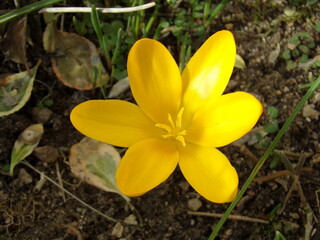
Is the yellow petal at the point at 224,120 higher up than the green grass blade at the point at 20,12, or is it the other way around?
the green grass blade at the point at 20,12

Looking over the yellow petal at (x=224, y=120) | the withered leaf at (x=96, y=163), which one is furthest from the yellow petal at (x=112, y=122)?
the withered leaf at (x=96, y=163)

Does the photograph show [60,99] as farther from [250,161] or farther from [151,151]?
[250,161]

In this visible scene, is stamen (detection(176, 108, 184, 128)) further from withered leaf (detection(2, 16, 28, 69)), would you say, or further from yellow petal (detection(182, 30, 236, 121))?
withered leaf (detection(2, 16, 28, 69))

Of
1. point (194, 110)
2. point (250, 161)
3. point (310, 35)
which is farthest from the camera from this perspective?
point (310, 35)

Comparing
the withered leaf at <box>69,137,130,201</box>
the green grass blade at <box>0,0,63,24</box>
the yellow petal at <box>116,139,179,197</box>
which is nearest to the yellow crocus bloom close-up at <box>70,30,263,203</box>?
the yellow petal at <box>116,139,179,197</box>

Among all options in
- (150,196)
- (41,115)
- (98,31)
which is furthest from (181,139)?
(41,115)

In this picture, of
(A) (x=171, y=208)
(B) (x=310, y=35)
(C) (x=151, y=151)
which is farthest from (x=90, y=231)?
(B) (x=310, y=35)

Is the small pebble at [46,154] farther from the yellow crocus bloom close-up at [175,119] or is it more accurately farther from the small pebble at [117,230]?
the yellow crocus bloom close-up at [175,119]

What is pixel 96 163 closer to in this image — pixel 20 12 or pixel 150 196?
pixel 150 196
